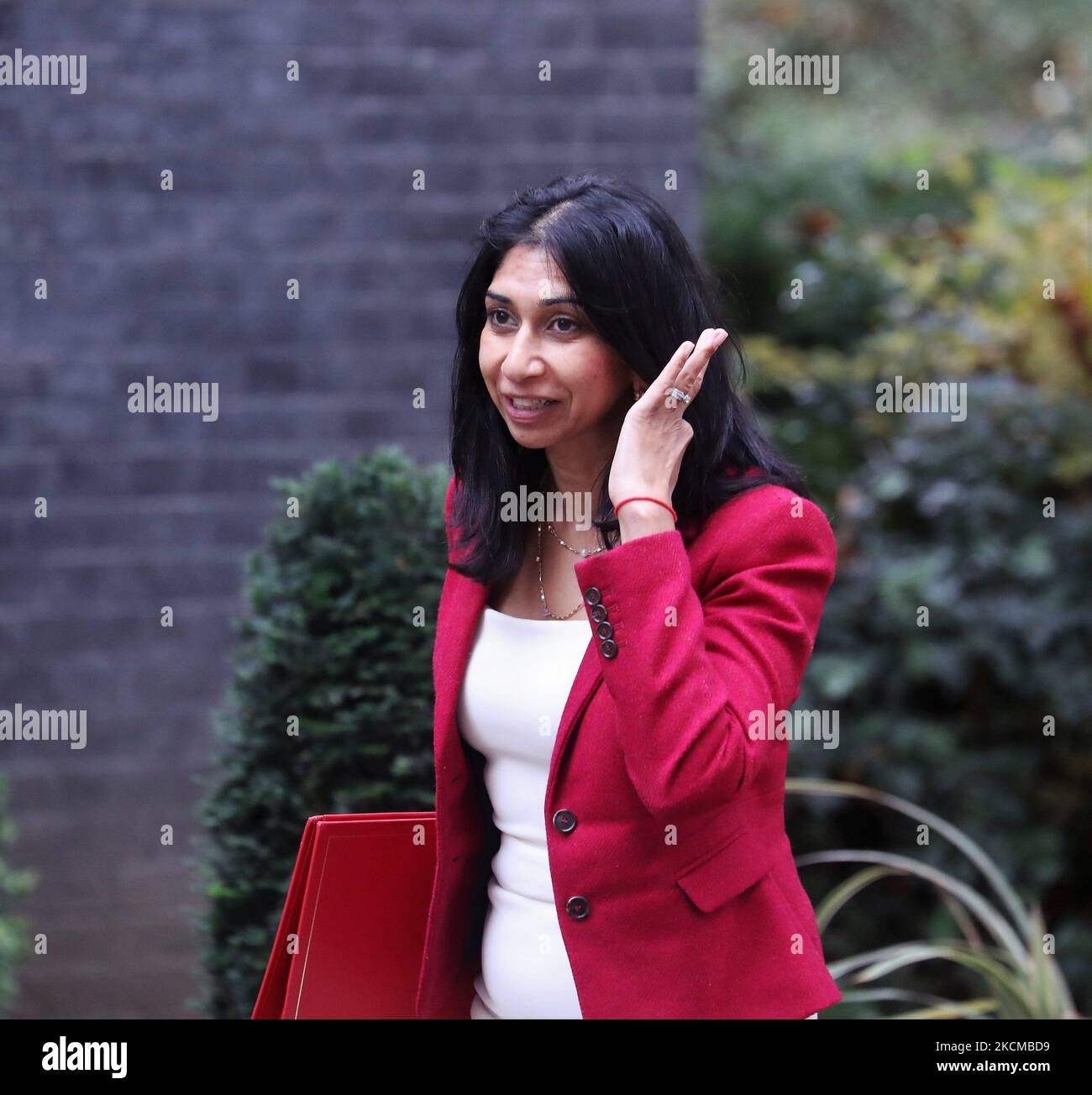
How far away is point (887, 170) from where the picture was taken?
8.38 metres

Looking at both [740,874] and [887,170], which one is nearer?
[740,874]

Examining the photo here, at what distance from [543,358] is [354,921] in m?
0.95

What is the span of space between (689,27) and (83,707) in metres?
3.33

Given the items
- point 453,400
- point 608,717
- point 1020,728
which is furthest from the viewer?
point 1020,728

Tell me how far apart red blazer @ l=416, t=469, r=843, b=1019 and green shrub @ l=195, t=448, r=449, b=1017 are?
98cm

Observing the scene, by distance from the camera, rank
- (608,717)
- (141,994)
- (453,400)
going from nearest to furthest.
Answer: (608,717) → (453,400) → (141,994)

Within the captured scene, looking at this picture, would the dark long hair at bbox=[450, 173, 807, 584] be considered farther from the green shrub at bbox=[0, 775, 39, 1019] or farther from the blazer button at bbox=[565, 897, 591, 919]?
the green shrub at bbox=[0, 775, 39, 1019]

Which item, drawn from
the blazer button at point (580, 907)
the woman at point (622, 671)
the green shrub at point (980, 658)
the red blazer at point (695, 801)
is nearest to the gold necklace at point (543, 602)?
the woman at point (622, 671)

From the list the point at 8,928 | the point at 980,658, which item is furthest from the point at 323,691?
the point at 980,658

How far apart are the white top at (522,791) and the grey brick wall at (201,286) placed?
279 centimetres

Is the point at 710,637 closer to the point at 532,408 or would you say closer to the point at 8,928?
the point at 532,408

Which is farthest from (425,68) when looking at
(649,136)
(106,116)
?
(106,116)

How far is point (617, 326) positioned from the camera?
6.44 ft

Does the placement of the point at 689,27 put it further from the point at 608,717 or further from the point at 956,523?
the point at 608,717
